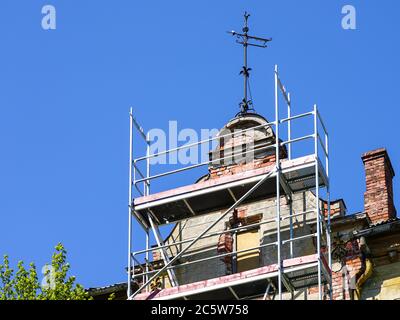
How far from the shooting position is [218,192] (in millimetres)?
32594

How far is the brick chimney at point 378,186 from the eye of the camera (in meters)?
33.2

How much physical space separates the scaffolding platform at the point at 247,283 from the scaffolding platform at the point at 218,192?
2.14 meters

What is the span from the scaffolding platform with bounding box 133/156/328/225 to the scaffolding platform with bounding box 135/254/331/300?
7.02 ft

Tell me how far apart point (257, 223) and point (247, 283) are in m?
2.87

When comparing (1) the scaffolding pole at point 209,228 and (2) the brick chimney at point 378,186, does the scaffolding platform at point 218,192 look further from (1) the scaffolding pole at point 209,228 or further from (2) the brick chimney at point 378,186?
(2) the brick chimney at point 378,186

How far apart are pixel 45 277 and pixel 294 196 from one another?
585 centimetres

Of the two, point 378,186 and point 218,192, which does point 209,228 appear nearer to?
point 218,192

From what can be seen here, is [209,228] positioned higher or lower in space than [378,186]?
lower

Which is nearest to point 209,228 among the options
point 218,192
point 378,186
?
point 218,192

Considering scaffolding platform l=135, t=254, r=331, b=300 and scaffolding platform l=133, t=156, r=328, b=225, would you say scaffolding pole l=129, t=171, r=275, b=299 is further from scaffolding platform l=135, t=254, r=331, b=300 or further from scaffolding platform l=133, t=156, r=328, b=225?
scaffolding platform l=135, t=254, r=331, b=300

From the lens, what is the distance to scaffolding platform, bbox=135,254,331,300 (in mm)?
30277

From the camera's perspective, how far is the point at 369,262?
105 feet

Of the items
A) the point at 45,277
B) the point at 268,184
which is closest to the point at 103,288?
the point at 45,277
